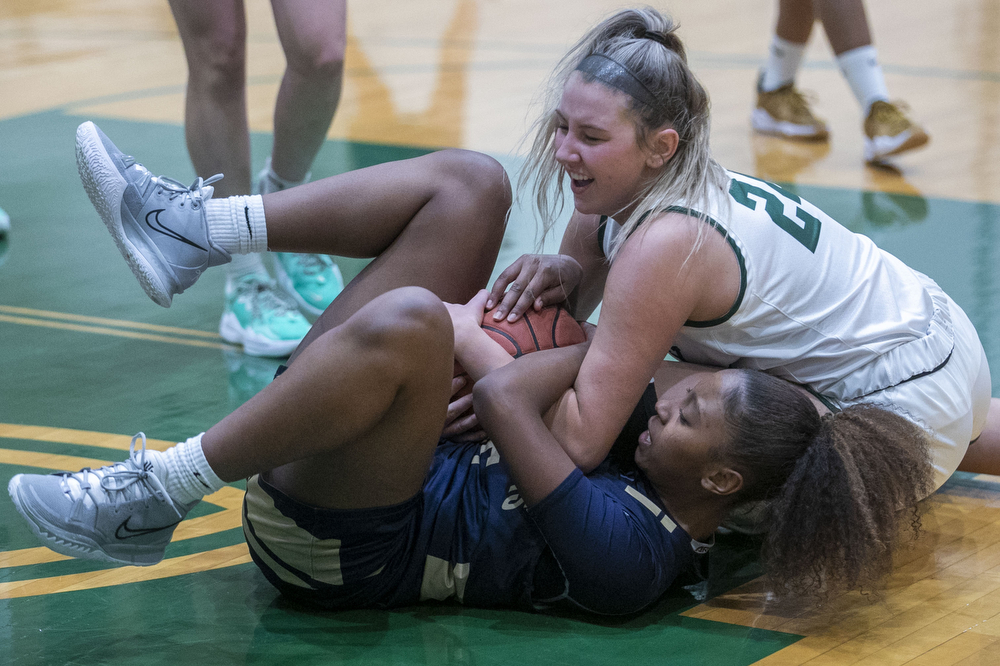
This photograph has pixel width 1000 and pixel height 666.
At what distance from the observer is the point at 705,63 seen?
24.2 ft

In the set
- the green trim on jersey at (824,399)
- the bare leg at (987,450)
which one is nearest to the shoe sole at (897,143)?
the bare leg at (987,450)

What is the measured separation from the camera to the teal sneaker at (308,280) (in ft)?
11.7

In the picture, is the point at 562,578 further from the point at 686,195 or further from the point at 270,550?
the point at 686,195

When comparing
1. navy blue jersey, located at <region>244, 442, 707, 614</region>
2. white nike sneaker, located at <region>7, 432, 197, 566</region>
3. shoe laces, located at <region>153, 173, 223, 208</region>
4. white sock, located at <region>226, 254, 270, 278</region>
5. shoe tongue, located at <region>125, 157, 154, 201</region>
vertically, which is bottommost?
white sock, located at <region>226, 254, 270, 278</region>

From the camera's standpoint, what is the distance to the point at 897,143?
16.7ft

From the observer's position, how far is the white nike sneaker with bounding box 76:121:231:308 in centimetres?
232

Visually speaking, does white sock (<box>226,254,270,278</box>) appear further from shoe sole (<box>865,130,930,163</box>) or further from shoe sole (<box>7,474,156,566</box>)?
shoe sole (<box>865,130,930,163</box>)

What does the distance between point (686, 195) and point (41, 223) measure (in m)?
3.16

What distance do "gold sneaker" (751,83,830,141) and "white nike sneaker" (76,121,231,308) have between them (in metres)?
4.06

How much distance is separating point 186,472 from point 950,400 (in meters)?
1.51

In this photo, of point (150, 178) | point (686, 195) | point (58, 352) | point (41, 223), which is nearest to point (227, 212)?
point (150, 178)

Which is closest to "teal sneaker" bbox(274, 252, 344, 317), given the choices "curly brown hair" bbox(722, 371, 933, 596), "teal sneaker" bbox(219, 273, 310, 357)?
"teal sneaker" bbox(219, 273, 310, 357)

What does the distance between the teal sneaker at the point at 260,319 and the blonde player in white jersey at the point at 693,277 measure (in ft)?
3.95

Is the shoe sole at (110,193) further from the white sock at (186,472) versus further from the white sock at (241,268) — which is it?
the white sock at (241,268)
